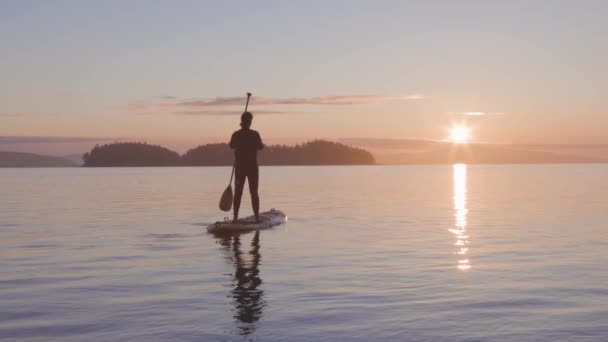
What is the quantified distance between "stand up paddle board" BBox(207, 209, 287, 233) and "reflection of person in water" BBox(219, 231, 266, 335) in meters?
3.40

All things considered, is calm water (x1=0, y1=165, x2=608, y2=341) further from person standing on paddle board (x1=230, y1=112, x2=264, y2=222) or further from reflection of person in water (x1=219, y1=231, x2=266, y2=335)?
person standing on paddle board (x1=230, y1=112, x2=264, y2=222)

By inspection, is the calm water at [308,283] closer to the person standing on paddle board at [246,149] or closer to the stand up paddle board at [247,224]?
the stand up paddle board at [247,224]

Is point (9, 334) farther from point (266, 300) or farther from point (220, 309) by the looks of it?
point (266, 300)

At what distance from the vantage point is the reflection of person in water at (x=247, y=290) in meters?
8.70

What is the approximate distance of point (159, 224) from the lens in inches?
946

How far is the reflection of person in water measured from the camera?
8695 mm

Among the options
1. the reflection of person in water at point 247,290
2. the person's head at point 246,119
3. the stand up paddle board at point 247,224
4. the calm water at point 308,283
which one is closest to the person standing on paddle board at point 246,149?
the person's head at point 246,119

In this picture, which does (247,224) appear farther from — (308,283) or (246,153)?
(308,283)

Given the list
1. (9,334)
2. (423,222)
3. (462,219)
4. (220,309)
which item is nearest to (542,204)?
(462,219)

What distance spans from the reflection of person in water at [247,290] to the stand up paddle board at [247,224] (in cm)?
340

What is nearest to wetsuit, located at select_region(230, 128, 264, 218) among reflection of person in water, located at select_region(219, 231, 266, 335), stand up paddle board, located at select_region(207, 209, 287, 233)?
stand up paddle board, located at select_region(207, 209, 287, 233)

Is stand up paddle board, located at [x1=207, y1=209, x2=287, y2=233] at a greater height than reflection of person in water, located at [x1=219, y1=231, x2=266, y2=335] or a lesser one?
greater

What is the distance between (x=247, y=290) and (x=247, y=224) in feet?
34.9

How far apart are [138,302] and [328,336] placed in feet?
11.1
